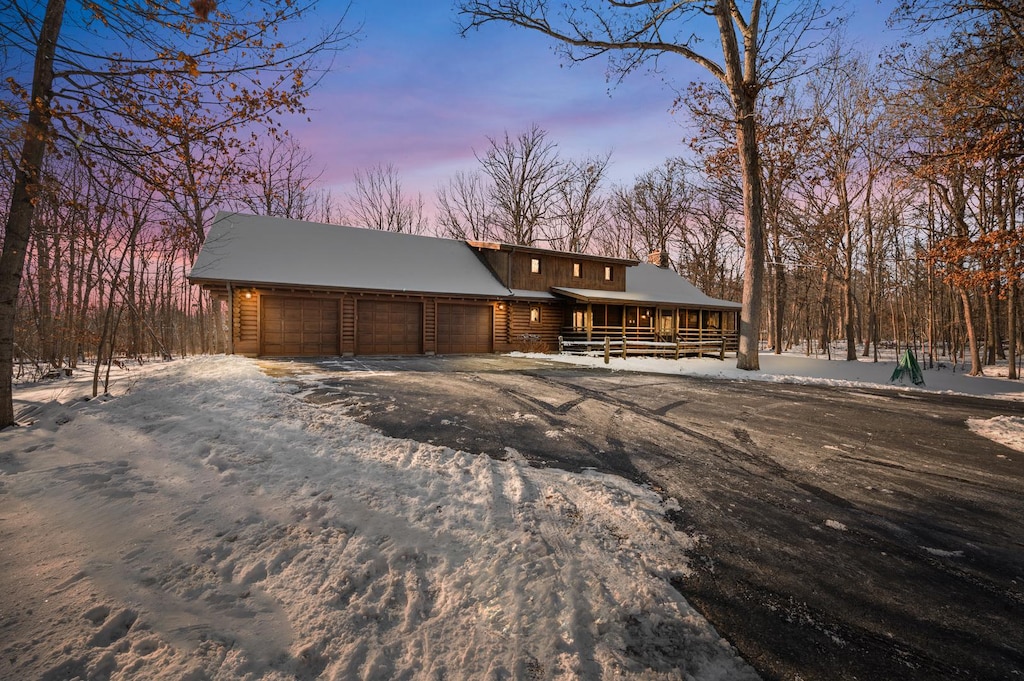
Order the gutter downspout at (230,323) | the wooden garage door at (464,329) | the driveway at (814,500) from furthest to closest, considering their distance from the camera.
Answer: the wooden garage door at (464,329), the gutter downspout at (230,323), the driveway at (814,500)

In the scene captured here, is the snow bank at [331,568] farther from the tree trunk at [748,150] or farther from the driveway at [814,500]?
the tree trunk at [748,150]

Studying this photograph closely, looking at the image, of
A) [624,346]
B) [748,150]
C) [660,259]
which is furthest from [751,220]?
[660,259]

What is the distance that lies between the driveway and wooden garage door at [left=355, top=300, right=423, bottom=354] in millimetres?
9418

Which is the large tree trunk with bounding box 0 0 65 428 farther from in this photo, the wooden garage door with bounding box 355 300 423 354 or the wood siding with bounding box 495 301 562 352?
the wood siding with bounding box 495 301 562 352

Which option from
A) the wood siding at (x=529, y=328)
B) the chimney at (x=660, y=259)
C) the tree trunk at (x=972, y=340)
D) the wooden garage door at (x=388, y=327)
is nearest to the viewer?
the tree trunk at (x=972, y=340)

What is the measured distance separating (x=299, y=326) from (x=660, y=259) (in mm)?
27091

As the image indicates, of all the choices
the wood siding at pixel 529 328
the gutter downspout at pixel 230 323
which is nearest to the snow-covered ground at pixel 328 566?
the gutter downspout at pixel 230 323

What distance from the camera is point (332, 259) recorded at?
18672 millimetres

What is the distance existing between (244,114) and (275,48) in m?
0.93

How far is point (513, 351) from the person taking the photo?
2127 centimetres

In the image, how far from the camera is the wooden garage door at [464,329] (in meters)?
19.8

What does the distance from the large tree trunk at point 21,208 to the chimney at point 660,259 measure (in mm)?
32627

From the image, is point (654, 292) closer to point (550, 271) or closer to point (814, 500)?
point (550, 271)

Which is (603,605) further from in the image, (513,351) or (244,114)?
(513,351)
